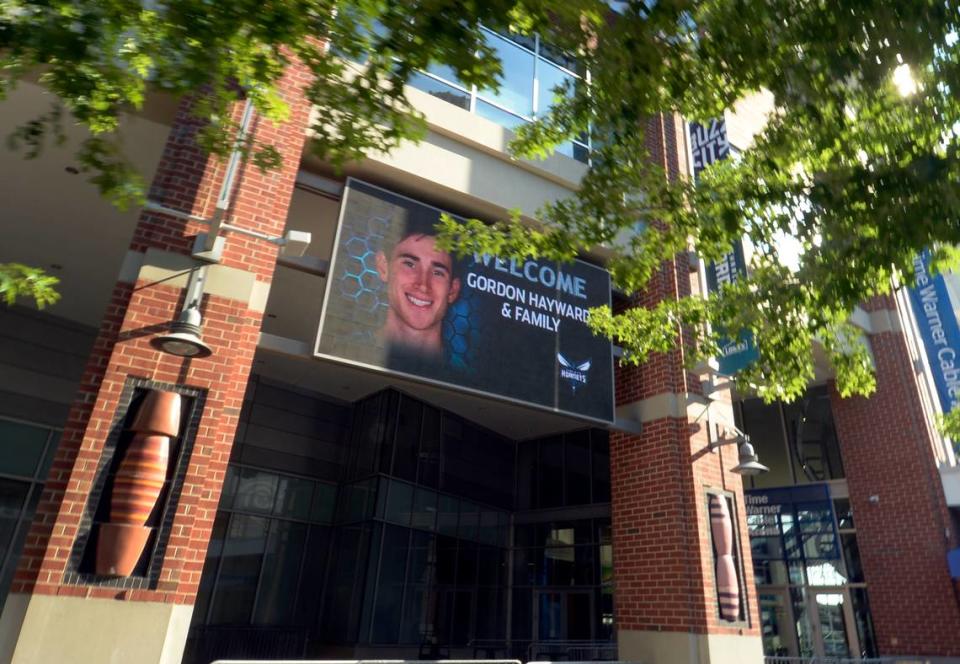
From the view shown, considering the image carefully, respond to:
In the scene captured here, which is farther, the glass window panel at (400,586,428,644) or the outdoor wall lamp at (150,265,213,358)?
the glass window panel at (400,586,428,644)

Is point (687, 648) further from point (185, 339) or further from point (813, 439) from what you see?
point (813, 439)

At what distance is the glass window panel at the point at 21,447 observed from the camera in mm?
12414

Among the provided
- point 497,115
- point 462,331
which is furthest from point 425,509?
point 497,115

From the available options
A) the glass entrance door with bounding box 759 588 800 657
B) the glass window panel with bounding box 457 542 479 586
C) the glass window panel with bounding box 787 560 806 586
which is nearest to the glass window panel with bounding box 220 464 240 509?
the glass window panel with bounding box 457 542 479 586

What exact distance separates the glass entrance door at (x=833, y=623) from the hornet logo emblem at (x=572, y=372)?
439 inches

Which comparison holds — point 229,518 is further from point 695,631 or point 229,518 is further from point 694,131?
point 694,131

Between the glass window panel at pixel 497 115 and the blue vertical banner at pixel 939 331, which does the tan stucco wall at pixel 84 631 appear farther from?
the blue vertical banner at pixel 939 331

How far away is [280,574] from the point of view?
14.8 meters

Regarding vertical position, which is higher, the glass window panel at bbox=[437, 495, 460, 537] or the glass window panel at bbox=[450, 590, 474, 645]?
the glass window panel at bbox=[437, 495, 460, 537]

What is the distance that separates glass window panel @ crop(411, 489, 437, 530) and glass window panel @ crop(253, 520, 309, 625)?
2.76 m

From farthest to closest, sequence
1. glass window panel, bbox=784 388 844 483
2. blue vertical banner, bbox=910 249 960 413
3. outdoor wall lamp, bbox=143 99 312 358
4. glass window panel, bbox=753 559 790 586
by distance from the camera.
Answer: glass window panel, bbox=784 388 844 483
glass window panel, bbox=753 559 790 586
blue vertical banner, bbox=910 249 960 413
outdoor wall lamp, bbox=143 99 312 358

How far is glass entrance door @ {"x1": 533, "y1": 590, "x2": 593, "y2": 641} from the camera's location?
15828 millimetres

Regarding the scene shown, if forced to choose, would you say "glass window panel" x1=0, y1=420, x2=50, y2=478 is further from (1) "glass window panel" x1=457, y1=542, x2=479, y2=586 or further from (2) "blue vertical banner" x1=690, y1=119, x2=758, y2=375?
(2) "blue vertical banner" x1=690, y1=119, x2=758, y2=375

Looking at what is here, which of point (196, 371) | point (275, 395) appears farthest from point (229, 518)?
point (196, 371)
